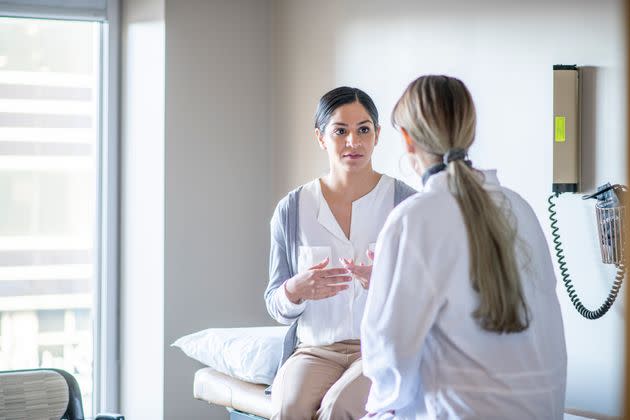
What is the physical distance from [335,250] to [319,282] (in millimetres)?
244

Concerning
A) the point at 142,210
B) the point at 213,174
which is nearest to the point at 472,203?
the point at 213,174

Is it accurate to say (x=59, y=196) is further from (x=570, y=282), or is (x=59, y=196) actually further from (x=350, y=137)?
(x=570, y=282)

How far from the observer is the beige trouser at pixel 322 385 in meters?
2.55

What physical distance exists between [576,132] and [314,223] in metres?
0.85

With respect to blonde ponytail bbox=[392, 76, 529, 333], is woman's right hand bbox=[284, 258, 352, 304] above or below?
below

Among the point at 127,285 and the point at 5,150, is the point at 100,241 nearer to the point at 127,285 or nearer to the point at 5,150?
the point at 127,285

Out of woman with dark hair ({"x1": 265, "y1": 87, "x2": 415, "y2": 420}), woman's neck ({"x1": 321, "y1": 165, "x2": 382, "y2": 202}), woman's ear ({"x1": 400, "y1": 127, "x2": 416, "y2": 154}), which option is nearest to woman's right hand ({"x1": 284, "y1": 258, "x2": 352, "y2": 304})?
woman with dark hair ({"x1": 265, "y1": 87, "x2": 415, "y2": 420})

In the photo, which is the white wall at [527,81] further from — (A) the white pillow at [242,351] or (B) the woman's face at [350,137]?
(A) the white pillow at [242,351]

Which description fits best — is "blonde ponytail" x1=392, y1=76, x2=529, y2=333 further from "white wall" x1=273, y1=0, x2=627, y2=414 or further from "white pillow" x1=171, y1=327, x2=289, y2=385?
"white pillow" x1=171, y1=327, x2=289, y2=385

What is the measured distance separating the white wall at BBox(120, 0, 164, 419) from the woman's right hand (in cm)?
168

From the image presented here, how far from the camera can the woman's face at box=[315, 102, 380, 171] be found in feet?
9.15

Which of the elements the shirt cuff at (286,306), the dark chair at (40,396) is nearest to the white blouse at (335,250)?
the shirt cuff at (286,306)

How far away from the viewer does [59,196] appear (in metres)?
4.42

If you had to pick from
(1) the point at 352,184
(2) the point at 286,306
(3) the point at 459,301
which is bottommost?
(2) the point at 286,306
